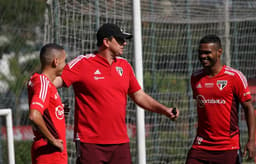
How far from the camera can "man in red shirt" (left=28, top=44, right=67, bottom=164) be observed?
15.7 feet

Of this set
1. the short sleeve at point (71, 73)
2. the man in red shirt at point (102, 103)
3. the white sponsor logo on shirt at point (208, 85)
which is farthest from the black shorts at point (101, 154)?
the white sponsor logo on shirt at point (208, 85)

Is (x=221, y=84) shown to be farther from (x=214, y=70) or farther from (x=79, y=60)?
(x=79, y=60)

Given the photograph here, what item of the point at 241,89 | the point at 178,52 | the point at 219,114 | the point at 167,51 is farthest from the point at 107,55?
the point at 178,52

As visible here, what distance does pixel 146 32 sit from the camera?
428 inches

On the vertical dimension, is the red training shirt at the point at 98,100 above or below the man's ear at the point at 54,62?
below

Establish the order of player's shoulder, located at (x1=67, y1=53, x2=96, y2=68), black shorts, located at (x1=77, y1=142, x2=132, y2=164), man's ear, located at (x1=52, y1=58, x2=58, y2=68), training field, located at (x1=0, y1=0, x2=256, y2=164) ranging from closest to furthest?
man's ear, located at (x1=52, y1=58, x2=58, y2=68) → black shorts, located at (x1=77, y1=142, x2=132, y2=164) → player's shoulder, located at (x1=67, y1=53, x2=96, y2=68) → training field, located at (x1=0, y1=0, x2=256, y2=164)

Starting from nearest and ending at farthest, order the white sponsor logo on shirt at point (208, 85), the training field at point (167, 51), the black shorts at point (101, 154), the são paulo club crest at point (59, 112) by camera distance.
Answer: the são paulo club crest at point (59, 112)
the black shorts at point (101, 154)
the white sponsor logo on shirt at point (208, 85)
the training field at point (167, 51)

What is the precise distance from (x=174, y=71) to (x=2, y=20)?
3.67 m

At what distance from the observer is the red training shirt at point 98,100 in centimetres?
553

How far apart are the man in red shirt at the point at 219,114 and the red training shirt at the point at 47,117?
1844 mm

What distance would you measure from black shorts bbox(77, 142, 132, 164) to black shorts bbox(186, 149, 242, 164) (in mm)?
1063

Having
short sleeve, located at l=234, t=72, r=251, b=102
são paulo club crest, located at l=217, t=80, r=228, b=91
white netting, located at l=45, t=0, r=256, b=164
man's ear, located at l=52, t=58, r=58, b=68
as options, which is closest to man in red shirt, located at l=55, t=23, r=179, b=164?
man's ear, located at l=52, t=58, r=58, b=68

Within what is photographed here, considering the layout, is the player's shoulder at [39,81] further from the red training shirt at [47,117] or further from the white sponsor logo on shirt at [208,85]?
the white sponsor logo on shirt at [208,85]

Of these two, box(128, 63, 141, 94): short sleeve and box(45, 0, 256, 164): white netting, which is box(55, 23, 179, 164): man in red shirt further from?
box(45, 0, 256, 164): white netting
